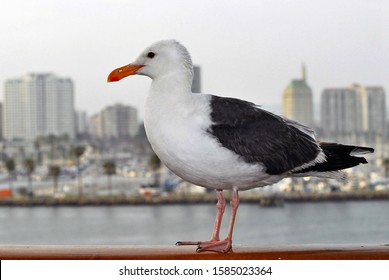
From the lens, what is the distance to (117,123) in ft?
147

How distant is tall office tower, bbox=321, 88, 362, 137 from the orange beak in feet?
137

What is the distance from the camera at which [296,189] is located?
38.2 m

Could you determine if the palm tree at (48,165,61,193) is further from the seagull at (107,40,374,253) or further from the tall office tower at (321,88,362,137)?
the seagull at (107,40,374,253)

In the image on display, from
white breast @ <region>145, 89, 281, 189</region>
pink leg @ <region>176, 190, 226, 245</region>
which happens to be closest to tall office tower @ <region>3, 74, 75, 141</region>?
pink leg @ <region>176, 190, 226, 245</region>

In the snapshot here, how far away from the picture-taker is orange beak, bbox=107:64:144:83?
1681 mm

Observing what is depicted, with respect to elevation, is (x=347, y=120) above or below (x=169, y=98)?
above

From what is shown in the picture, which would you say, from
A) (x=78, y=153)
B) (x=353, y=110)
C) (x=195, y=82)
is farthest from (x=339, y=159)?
(x=353, y=110)

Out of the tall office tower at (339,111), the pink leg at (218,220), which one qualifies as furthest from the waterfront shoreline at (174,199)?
the pink leg at (218,220)

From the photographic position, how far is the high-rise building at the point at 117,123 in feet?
145

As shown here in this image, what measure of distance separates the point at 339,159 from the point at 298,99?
39.5 m

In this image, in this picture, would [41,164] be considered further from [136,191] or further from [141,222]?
[141,222]

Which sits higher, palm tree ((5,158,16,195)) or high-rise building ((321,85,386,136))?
high-rise building ((321,85,386,136))

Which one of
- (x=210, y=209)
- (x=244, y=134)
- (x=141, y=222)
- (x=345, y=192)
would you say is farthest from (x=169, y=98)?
(x=345, y=192)

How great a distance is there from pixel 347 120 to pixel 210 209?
13.0m
